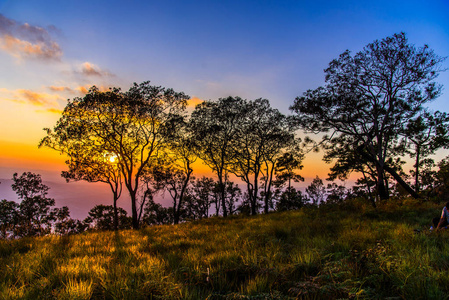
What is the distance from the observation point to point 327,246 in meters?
4.84

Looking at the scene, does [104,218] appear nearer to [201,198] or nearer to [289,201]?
[201,198]

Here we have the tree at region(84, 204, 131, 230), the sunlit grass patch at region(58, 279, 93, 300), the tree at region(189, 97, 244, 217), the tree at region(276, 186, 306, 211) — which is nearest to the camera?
the sunlit grass patch at region(58, 279, 93, 300)

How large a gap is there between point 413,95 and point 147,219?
62981 millimetres

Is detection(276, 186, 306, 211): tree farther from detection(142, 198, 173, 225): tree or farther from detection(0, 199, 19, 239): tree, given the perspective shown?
detection(0, 199, 19, 239): tree

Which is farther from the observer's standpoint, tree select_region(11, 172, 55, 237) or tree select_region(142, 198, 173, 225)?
tree select_region(142, 198, 173, 225)

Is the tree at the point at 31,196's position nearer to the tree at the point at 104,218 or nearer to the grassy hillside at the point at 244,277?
the tree at the point at 104,218

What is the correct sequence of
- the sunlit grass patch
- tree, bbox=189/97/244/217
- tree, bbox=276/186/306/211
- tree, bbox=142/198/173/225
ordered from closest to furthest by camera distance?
the sunlit grass patch → tree, bbox=189/97/244/217 → tree, bbox=276/186/306/211 → tree, bbox=142/198/173/225

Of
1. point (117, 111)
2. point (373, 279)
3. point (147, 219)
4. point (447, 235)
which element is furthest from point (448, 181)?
point (147, 219)

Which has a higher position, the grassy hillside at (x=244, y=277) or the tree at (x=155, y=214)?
the grassy hillside at (x=244, y=277)

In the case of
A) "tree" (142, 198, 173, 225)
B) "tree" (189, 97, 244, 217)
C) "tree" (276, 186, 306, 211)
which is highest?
"tree" (189, 97, 244, 217)

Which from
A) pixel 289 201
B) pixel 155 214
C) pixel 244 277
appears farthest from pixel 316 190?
pixel 244 277

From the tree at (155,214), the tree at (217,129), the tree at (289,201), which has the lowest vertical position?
the tree at (155,214)

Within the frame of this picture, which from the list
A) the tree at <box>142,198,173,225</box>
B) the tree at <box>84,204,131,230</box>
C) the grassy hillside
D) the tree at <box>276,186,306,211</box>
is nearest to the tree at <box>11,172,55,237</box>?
the tree at <box>84,204,131,230</box>

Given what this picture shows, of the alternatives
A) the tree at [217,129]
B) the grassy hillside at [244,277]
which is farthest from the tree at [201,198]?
the grassy hillside at [244,277]
